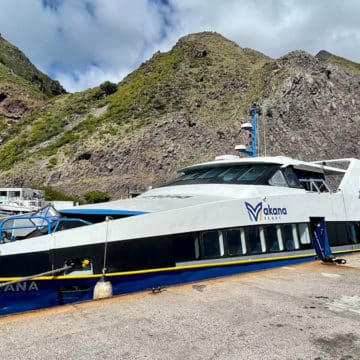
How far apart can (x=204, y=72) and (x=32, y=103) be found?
131 ft

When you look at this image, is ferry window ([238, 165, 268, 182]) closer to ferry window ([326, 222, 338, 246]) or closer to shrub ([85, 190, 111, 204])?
ferry window ([326, 222, 338, 246])

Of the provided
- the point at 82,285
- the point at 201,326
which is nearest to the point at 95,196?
the point at 82,285

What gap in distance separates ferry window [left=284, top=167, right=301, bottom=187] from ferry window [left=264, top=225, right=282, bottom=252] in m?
1.88

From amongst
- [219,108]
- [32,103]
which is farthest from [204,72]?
[32,103]

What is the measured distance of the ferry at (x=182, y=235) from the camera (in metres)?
5.57

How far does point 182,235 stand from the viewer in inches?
260

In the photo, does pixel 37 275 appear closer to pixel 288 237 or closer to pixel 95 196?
pixel 288 237

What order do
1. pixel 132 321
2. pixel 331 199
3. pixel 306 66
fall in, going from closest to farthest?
pixel 132 321, pixel 331 199, pixel 306 66

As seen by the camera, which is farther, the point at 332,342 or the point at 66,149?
the point at 66,149

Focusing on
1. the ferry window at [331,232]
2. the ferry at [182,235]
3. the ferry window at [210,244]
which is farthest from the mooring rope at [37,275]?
the ferry window at [331,232]

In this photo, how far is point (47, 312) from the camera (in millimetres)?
4965

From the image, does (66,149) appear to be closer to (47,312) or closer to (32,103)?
(32,103)

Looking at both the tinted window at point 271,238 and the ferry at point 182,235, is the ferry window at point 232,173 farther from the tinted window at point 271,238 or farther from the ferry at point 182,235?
the tinted window at point 271,238

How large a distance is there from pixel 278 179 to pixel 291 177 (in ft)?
1.78
